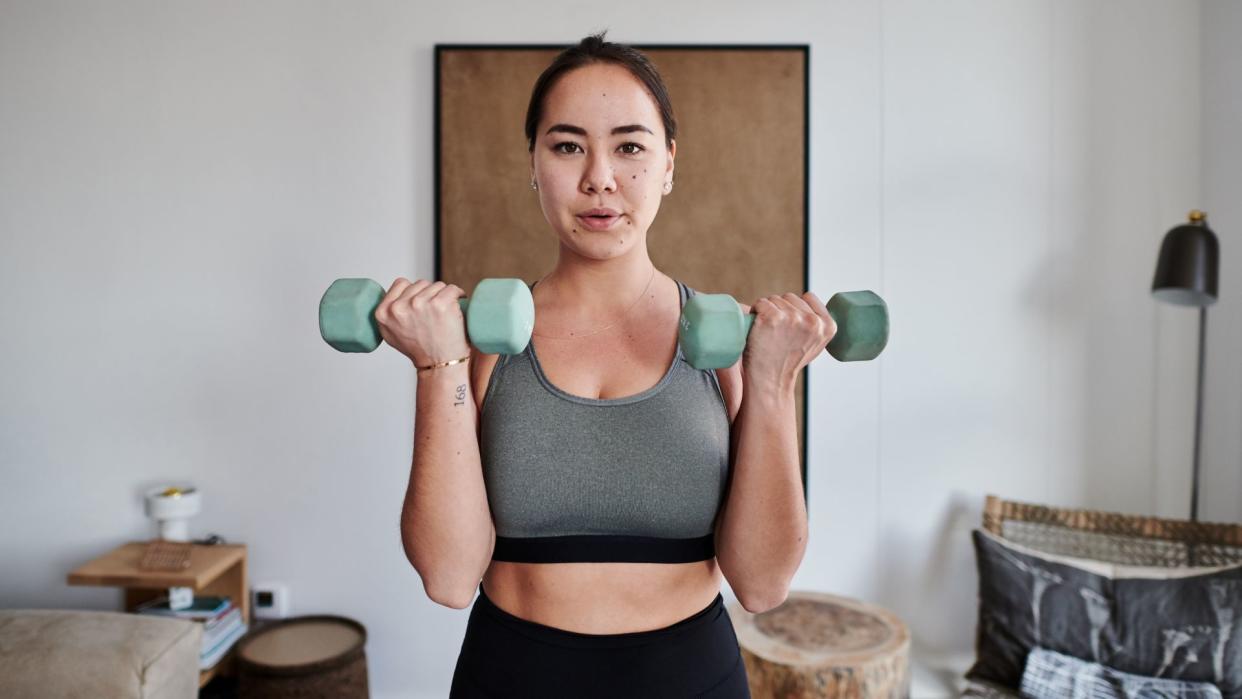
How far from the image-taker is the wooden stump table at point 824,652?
1.67 meters

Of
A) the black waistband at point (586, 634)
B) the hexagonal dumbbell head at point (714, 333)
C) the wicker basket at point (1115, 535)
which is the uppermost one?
the hexagonal dumbbell head at point (714, 333)

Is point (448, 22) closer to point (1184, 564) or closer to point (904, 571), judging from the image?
point (904, 571)

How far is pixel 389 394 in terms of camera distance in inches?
92.8

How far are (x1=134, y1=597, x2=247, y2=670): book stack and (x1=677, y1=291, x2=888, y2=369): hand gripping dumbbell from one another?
2.02m

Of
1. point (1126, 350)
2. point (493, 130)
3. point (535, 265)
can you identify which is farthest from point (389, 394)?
point (1126, 350)

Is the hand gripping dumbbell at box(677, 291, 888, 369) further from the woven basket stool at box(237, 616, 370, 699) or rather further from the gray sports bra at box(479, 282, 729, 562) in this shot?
the woven basket stool at box(237, 616, 370, 699)

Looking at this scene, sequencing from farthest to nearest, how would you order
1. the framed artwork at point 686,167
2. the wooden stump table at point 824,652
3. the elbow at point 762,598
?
the framed artwork at point 686,167 → the wooden stump table at point 824,652 → the elbow at point 762,598

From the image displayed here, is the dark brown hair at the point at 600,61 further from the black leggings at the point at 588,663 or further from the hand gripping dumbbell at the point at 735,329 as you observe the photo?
the black leggings at the point at 588,663

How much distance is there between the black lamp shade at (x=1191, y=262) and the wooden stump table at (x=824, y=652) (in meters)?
1.22

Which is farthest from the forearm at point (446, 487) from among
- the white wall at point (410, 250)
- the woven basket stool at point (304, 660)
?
the white wall at point (410, 250)

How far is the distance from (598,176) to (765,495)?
0.46 meters

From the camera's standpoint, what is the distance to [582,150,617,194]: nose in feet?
2.96

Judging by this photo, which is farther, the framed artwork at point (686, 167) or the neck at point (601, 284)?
the framed artwork at point (686, 167)

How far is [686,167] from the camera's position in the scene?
2.32 metres
